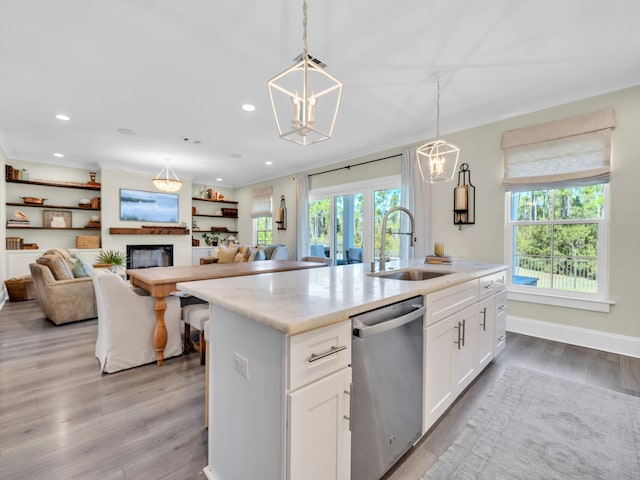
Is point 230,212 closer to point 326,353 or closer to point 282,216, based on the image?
point 282,216

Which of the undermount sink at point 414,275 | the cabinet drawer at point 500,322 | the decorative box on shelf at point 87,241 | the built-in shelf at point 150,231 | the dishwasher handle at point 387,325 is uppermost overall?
the built-in shelf at point 150,231

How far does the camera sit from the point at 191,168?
6.69 m

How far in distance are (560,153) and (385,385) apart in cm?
334

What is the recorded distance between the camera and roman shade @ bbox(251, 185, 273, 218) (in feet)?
24.1

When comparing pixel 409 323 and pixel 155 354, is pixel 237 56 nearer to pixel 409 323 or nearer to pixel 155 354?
pixel 409 323

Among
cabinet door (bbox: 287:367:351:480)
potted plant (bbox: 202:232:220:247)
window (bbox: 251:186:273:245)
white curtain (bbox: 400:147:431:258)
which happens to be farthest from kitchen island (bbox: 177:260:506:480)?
potted plant (bbox: 202:232:220:247)

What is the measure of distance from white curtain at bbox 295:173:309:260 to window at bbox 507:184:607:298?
369cm

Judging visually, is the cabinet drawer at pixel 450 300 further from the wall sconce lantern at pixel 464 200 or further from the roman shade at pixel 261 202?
the roman shade at pixel 261 202

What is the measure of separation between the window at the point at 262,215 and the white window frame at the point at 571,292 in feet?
17.2

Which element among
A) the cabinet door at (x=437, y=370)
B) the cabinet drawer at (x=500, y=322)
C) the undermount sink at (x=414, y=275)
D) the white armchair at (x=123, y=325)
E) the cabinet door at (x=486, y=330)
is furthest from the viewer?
the cabinet drawer at (x=500, y=322)

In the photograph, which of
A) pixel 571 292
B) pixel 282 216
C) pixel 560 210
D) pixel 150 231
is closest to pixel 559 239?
pixel 560 210

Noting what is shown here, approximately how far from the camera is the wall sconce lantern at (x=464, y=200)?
3762mm

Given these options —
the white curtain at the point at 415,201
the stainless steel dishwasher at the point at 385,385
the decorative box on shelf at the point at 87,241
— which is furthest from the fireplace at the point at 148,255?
the stainless steel dishwasher at the point at 385,385

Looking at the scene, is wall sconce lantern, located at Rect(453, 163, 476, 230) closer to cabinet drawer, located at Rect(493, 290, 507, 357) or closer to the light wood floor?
cabinet drawer, located at Rect(493, 290, 507, 357)
